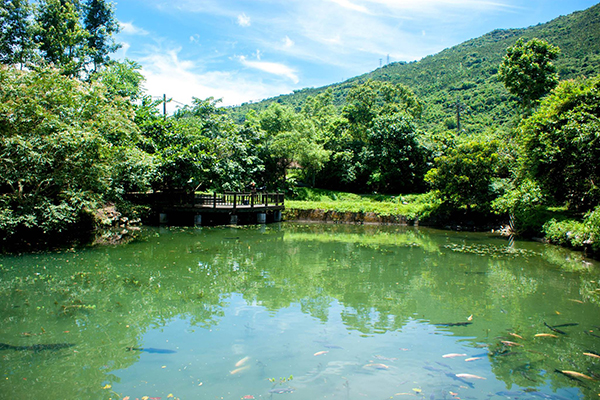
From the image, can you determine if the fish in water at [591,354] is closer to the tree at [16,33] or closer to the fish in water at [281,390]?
the fish in water at [281,390]

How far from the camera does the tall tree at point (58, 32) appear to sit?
28.2 meters

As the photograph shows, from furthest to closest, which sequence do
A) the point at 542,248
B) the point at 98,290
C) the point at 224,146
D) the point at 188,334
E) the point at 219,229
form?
the point at 224,146, the point at 219,229, the point at 542,248, the point at 98,290, the point at 188,334

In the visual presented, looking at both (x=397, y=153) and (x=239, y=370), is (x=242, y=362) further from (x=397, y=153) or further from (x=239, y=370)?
(x=397, y=153)

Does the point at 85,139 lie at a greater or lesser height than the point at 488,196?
greater

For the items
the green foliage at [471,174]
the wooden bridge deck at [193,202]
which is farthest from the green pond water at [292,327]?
the green foliage at [471,174]

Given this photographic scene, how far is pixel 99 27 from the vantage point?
33.5 m

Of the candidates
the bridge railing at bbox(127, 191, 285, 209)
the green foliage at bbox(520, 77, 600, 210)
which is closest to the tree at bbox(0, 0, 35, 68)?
the bridge railing at bbox(127, 191, 285, 209)

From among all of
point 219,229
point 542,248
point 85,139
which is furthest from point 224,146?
point 542,248

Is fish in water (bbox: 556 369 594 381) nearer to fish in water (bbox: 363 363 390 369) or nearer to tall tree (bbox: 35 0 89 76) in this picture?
fish in water (bbox: 363 363 390 369)

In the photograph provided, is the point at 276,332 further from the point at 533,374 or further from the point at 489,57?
the point at 489,57

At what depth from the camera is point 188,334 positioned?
22.1ft

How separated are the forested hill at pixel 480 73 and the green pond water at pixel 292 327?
3353 centimetres

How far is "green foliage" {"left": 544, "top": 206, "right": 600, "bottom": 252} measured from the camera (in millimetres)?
13914

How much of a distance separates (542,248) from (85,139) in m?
18.6
